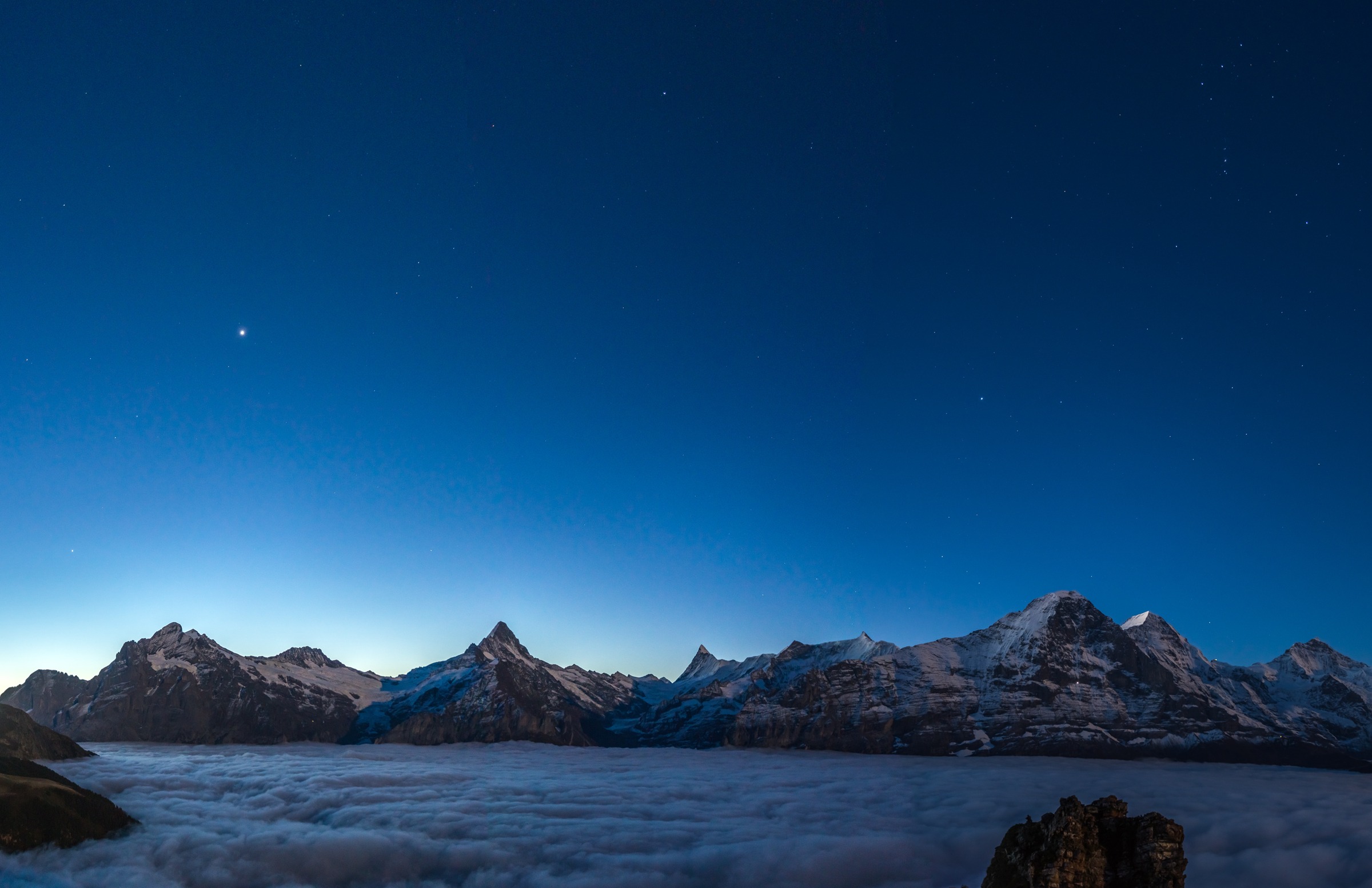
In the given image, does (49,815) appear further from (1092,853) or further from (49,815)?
(1092,853)

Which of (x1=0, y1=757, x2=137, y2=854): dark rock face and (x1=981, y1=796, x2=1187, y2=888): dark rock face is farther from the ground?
(x1=981, y1=796, x2=1187, y2=888): dark rock face

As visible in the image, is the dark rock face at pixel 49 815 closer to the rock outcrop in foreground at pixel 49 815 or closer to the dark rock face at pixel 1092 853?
the rock outcrop in foreground at pixel 49 815

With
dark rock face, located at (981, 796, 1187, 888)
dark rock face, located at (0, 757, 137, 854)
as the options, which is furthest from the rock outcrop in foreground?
dark rock face, located at (981, 796, 1187, 888)

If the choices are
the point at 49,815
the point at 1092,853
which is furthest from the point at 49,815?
the point at 1092,853

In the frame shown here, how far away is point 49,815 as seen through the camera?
568 ft

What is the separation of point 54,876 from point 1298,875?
292003 millimetres

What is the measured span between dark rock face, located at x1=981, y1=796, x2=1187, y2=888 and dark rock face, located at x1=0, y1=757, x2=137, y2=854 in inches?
9039

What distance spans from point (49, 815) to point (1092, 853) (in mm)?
247641

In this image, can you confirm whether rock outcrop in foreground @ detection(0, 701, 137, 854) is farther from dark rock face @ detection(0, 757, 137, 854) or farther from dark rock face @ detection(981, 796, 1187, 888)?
dark rock face @ detection(981, 796, 1187, 888)

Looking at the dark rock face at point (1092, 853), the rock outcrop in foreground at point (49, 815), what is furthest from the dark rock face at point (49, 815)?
the dark rock face at point (1092, 853)

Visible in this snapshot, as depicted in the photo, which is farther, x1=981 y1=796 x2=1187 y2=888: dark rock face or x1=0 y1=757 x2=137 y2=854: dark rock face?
x1=0 y1=757 x2=137 y2=854: dark rock face

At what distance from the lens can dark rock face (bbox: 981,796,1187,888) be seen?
57.8m

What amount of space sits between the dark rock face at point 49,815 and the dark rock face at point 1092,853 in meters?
230

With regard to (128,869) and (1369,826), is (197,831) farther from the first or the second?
(1369,826)
